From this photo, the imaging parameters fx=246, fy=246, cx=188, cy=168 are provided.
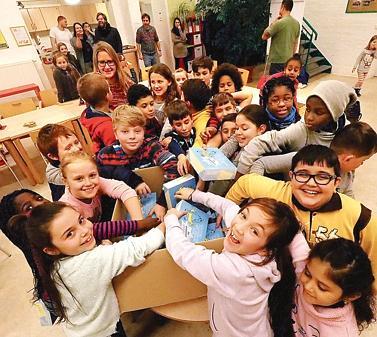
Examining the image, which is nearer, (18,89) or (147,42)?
(18,89)

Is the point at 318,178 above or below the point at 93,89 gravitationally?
below

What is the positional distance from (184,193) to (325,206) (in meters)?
0.58

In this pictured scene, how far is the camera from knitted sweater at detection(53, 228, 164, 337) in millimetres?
848

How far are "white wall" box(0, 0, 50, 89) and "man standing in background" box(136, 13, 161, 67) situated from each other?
2262 mm

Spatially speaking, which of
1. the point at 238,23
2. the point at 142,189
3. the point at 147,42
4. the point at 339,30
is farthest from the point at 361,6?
the point at 142,189

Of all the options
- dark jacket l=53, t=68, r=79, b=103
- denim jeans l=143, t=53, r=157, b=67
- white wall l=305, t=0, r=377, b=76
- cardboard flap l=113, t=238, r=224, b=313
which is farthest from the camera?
denim jeans l=143, t=53, r=157, b=67

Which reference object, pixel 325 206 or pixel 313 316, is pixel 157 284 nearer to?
pixel 313 316

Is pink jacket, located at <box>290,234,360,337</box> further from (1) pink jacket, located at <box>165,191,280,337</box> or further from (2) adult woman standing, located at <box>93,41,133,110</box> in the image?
(2) adult woman standing, located at <box>93,41,133,110</box>

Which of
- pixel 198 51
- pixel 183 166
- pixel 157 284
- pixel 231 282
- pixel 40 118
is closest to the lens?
pixel 231 282

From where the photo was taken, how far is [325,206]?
94cm

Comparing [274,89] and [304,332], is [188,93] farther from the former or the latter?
[304,332]

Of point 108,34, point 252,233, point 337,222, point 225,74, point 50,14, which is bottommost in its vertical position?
point 337,222

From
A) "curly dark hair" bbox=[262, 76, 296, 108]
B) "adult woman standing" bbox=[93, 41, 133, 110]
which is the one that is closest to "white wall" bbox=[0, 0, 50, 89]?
"adult woman standing" bbox=[93, 41, 133, 110]

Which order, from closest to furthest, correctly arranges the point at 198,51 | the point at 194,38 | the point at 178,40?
1. the point at 178,40
2. the point at 194,38
3. the point at 198,51
